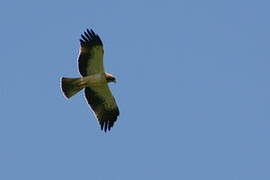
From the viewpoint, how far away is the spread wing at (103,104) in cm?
3309

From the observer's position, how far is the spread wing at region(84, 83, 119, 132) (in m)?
33.1

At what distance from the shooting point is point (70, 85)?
32125 mm

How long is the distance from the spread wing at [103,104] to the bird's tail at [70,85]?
92 cm

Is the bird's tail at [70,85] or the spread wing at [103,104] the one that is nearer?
the bird's tail at [70,85]

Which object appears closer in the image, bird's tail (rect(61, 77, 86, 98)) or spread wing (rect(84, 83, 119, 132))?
bird's tail (rect(61, 77, 86, 98))

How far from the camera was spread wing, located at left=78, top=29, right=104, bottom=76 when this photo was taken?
32.1 m

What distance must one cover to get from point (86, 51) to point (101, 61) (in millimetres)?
630

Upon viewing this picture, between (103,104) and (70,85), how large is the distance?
188 cm

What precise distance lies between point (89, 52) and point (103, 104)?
2242mm

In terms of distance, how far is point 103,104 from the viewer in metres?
33.6

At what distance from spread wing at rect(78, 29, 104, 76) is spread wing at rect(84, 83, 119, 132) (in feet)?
3.18

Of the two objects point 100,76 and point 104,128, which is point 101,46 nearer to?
point 100,76

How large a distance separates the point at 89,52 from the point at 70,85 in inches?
49.0

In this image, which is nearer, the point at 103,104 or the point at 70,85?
the point at 70,85
